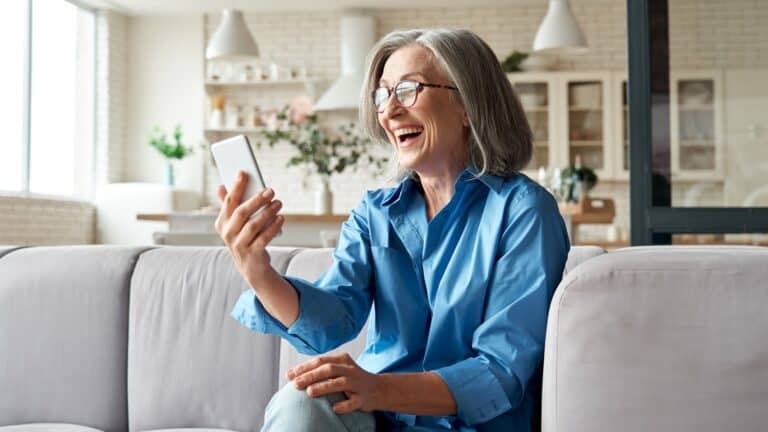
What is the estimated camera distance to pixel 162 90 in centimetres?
982

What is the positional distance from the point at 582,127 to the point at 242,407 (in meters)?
7.43

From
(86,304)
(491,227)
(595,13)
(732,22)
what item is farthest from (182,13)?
(491,227)

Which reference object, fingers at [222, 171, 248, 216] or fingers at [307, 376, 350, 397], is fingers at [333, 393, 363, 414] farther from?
fingers at [222, 171, 248, 216]

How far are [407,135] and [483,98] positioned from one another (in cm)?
14

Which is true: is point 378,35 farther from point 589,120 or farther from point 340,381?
point 340,381

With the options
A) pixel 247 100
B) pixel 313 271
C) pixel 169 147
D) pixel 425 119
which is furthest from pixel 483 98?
pixel 247 100

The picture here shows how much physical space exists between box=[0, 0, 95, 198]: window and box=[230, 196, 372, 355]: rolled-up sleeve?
6.90 metres

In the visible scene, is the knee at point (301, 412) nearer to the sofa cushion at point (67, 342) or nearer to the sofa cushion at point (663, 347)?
the sofa cushion at point (663, 347)

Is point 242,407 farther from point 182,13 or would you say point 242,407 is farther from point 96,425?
point 182,13

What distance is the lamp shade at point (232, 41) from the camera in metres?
7.04

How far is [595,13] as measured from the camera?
9.27 m

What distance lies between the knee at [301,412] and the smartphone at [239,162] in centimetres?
27

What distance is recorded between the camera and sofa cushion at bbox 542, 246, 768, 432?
1.27 meters

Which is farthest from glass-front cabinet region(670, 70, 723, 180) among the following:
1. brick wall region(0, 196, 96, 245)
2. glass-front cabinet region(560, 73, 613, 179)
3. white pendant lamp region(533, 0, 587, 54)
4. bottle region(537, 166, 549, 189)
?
brick wall region(0, 196, 96, 245)
